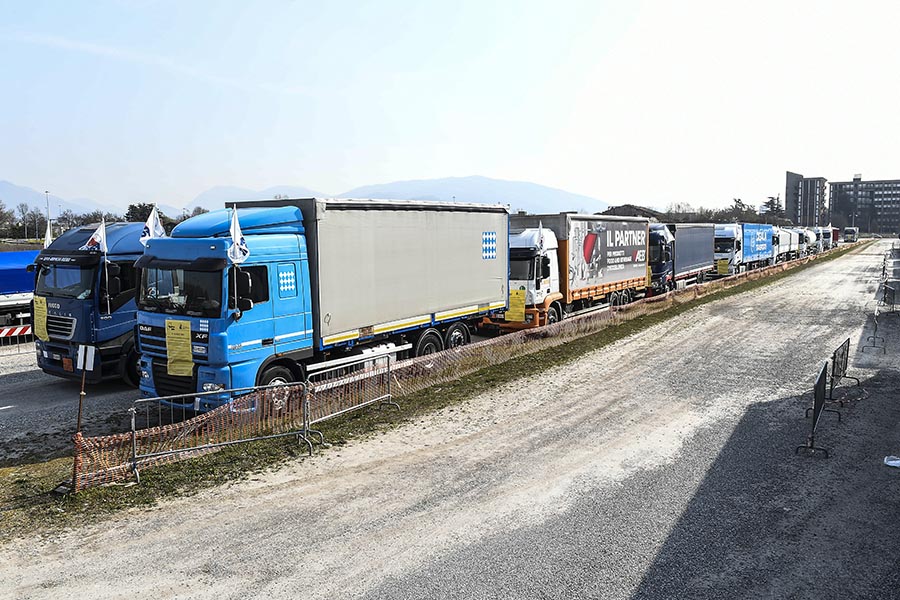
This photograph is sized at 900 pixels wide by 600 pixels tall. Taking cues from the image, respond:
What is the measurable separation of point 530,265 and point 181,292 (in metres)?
11.5

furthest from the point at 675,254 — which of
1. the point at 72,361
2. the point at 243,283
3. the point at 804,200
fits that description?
the point at 804,200

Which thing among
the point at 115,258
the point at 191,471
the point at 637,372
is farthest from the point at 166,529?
the point at 637,372

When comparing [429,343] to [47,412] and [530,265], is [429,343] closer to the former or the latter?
[530,265]

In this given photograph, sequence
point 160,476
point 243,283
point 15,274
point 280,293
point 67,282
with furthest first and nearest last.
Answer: point 15,274, point 67,282, point 280,293, point 243,283, point 160,476

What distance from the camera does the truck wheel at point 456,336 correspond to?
16.3m

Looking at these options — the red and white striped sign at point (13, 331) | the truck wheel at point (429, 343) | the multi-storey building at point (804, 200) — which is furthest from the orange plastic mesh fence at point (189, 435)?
the multi-storey building at point (804, 200)

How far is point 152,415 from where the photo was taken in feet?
39.4

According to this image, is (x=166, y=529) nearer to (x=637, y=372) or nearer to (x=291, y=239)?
(x=291, y=239)

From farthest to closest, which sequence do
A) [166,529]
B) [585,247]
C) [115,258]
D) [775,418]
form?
[585,247] → [115,258] → [775,418] → [166,529]

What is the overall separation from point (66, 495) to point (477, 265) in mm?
10779

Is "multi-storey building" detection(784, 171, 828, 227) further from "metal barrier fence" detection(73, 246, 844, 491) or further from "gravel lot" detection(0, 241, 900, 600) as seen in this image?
"gravel lot" detection(0, 241, 900, 600)

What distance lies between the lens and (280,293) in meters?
11.5

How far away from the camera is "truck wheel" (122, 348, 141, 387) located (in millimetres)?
14219

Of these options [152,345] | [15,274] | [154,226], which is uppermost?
[154,226]
